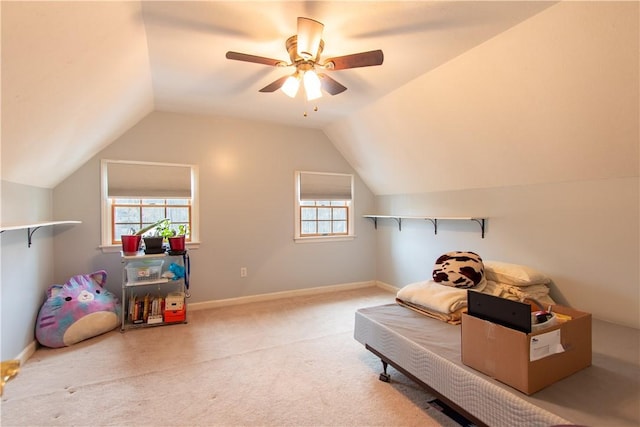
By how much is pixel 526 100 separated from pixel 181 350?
3550 mm

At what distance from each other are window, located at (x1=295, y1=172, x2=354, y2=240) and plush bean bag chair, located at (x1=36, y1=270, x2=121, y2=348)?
237 centimetres

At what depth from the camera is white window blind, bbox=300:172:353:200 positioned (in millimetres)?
4621

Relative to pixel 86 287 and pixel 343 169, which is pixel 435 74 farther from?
pixel 86 287

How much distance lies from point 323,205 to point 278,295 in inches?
59.5

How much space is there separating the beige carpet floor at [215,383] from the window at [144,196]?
49.0 inches

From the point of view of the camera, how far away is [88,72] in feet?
6.53

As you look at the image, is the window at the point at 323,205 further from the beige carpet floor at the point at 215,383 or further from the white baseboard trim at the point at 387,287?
the beige carpet floor at the point at 215,383

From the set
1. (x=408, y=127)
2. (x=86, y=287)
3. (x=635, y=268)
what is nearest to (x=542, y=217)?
(x=635, y=268)

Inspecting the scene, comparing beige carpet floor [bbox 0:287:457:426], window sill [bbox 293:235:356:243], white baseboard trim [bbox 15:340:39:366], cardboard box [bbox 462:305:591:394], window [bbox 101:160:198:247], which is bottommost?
beige carpet floor [bbox 0:287:457:426]

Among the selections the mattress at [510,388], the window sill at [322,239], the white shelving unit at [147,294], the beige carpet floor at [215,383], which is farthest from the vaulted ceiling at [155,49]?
the window sill at [322,239]

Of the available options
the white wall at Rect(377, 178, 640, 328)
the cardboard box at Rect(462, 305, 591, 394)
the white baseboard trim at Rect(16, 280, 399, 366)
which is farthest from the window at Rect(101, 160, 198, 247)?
the cardboard box at Rect(462, 305, 591, 394)

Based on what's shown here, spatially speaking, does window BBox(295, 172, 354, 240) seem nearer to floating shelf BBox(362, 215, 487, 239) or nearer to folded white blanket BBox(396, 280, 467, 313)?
floating shelf BBox(362, 215, 487, 239)

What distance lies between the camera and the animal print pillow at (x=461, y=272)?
2812 mm

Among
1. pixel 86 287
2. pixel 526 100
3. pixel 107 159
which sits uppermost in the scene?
pixel 526 100
